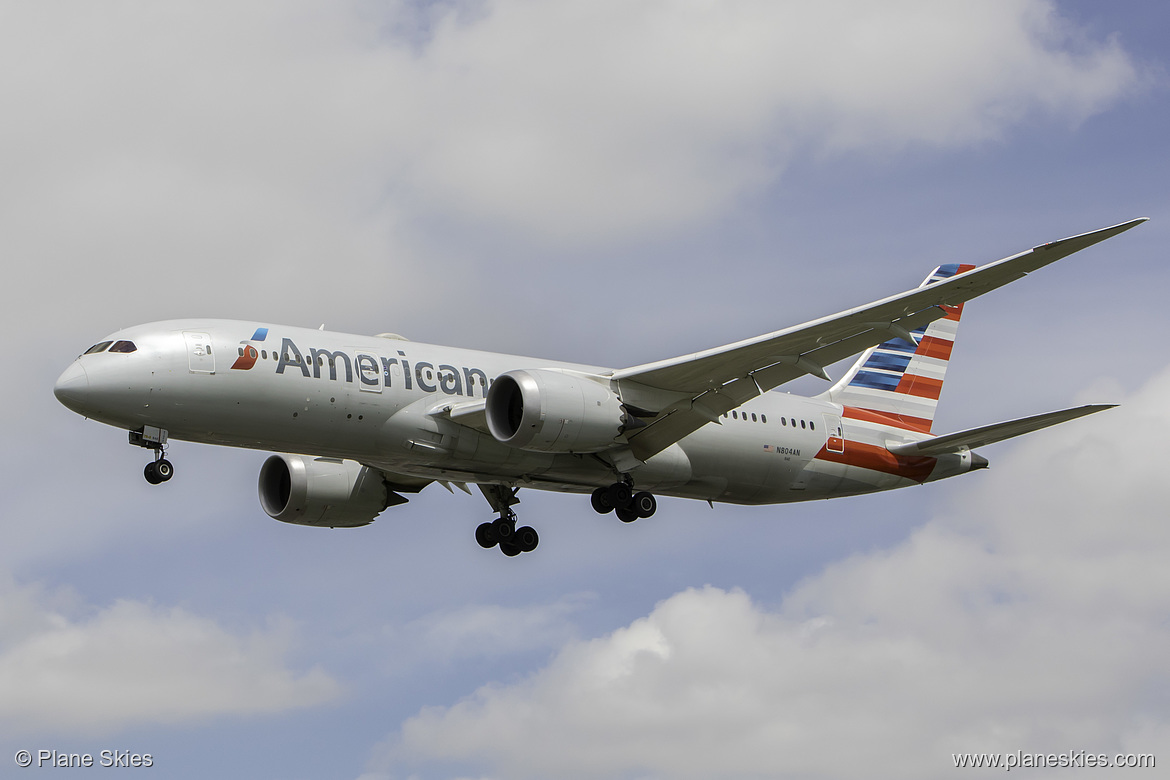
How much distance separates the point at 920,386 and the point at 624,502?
12.1 meters

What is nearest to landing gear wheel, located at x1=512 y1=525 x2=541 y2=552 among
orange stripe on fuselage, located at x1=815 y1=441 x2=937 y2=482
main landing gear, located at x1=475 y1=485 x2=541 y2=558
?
main landing gear, located at x1=475 y1=485 x2=541 y2=558

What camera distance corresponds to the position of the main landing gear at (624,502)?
33781 millimetres

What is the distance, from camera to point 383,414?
1215 inches

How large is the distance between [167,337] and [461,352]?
7.15 meters

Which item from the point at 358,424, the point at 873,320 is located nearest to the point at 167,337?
the point at 358,424

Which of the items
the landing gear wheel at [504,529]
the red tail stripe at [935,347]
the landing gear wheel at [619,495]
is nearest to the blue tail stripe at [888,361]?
the red tail stripe at [935,347]

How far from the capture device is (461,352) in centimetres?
3334

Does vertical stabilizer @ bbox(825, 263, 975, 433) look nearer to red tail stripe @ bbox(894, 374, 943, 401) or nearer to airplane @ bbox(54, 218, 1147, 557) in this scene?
red tail stripe @ bbox(894, 374, 943, 401)

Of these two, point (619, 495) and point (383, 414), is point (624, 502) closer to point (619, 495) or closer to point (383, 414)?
point (619, 495)

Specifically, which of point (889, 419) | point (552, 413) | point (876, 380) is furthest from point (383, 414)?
point (876, 380)

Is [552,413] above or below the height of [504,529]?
below

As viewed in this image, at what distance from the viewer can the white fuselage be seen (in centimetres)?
2905

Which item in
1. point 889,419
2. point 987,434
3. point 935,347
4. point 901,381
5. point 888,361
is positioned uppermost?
point 935,347

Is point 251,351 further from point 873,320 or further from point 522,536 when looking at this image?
point 873,320
